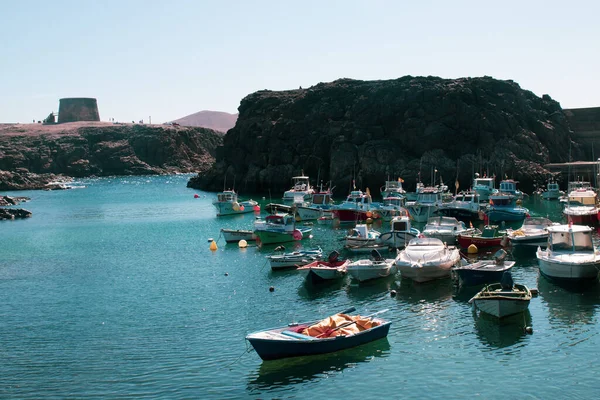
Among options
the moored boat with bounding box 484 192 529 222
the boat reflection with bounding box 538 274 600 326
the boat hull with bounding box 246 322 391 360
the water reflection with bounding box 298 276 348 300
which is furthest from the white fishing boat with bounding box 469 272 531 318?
the moored boat with bounding box 484 192 529 222

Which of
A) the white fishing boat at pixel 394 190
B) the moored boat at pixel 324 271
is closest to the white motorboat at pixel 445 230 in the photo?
the moored boat at pixel 324 271

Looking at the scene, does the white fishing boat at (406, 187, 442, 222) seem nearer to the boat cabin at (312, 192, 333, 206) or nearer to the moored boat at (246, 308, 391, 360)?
the boat cabin at (312, 192, 333, 206)

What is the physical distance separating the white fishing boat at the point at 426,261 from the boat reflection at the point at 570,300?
549 cm

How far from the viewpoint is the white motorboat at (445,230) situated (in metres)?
53.3

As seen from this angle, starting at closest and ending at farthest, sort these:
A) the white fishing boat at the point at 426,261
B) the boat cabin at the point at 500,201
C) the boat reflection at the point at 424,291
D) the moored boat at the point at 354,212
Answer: the boat reflection at the point at 424,291
the white fishing boat at the point at 426,261
the boat cabin at the point at 500,201
the moored boat at the point at 354,212

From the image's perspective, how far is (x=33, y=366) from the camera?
29219 millimetres

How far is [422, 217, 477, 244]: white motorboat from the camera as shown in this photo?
53.3 meters

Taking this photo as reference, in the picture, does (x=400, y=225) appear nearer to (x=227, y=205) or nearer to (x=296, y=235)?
(x=296, y=235)

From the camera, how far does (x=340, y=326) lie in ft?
96.3

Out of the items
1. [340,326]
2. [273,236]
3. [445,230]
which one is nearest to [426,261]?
[445,230]

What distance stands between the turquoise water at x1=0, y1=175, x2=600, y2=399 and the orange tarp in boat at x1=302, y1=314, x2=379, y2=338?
2.93 ft

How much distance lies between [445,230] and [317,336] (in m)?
28.0

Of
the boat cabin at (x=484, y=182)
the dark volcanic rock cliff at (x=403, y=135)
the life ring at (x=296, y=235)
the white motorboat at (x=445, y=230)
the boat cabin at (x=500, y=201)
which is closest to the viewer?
the white motorboat at (x=445, y=230)

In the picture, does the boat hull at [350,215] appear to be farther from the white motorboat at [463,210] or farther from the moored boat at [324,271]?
the moored boat at [324,271]
